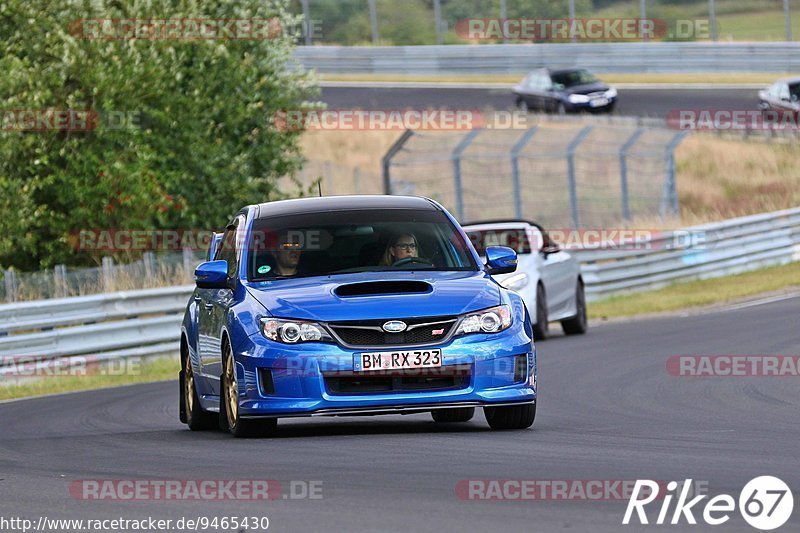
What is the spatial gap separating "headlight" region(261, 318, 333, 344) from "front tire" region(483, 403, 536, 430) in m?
1.31

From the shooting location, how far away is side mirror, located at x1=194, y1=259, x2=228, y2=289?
1113 centimetres

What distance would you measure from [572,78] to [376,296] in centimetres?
4240

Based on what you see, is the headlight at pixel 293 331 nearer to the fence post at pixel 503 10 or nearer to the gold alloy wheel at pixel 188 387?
the gold alloy wheel at pixel 188 387

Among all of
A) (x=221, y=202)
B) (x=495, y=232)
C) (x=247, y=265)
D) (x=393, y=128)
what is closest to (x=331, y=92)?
(x=393, y=128)

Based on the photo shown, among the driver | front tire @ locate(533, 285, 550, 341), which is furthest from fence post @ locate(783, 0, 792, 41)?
the driver

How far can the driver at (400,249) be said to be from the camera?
36.2ft

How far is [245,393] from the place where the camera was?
10.3 metres

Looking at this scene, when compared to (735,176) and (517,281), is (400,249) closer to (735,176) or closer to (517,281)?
(517,281)

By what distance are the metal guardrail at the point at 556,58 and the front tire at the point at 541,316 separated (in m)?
34.8

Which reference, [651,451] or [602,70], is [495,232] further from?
[602,70]

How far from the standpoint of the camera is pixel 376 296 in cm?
1019

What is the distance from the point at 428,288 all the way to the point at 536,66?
49.2m

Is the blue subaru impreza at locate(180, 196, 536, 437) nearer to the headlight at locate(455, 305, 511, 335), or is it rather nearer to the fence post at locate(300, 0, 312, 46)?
the headlight at locate(455, 305, 511, 335)

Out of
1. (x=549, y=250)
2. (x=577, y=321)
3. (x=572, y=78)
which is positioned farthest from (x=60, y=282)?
A: (x=572, y=78)
